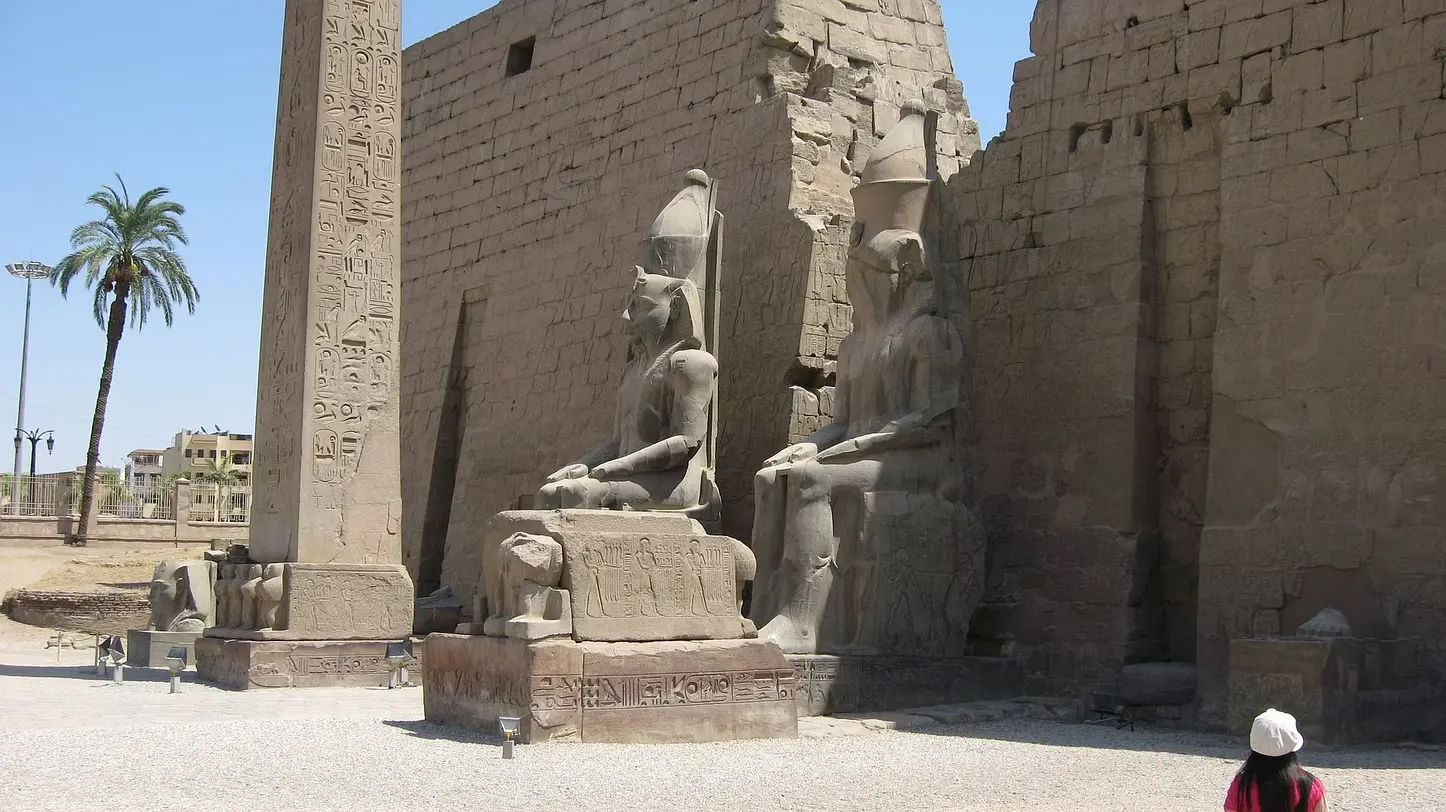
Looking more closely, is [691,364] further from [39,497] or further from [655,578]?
[39,497]

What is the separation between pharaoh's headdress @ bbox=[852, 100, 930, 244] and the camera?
871 cm

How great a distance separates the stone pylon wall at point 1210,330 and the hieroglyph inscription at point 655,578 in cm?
239

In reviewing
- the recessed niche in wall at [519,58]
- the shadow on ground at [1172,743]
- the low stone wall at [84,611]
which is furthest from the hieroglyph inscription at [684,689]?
the low stone wall at [84,611]

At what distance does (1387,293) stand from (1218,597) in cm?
166

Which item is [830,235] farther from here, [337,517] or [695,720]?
[695,720]

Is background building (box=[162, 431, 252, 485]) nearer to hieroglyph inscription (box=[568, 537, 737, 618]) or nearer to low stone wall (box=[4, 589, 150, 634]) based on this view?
low stone wall (box=[4, 589, 150, 634])

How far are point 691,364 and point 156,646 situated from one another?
13.0 feet

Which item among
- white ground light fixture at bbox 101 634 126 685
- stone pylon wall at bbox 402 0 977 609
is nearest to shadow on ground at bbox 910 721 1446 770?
stone pylon wall at bbox 402 0 977 609

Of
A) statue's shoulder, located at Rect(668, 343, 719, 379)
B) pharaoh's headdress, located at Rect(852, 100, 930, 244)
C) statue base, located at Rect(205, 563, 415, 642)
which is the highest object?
pharaoh's headdress, located at Rect(852, 100, 930, 244)

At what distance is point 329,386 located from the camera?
8.91m

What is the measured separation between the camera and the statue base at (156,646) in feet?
33.8

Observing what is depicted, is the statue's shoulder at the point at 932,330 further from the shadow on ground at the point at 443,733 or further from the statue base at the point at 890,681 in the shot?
the shadow on ground at the point at 443,733

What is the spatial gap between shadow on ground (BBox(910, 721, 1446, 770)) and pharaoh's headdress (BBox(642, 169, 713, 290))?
2937 mm

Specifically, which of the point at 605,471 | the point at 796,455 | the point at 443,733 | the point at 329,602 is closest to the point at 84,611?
the point at 329,602
